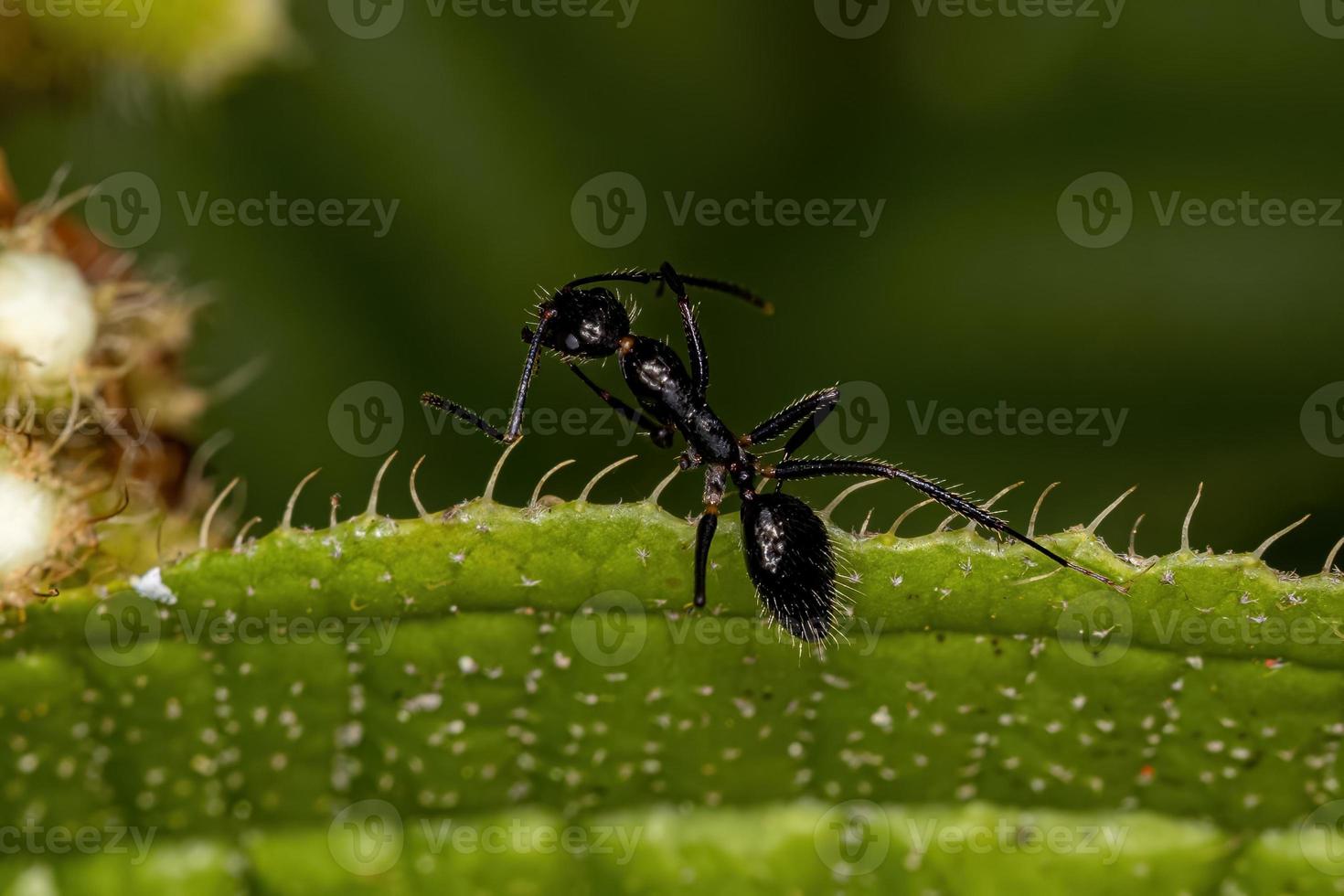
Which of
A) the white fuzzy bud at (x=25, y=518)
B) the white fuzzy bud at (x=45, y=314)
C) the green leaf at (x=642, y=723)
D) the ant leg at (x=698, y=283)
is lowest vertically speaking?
the green leaf at (x=642, y=723)

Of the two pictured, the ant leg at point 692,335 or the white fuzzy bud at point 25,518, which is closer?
the white fuzzy bud at point 25,518

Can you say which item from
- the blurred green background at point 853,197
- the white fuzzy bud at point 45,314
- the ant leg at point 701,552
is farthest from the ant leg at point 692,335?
the white fuzzy bud at point 45,314

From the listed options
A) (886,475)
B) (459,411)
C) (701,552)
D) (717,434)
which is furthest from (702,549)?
(717,434)

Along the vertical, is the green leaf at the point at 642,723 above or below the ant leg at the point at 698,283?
below

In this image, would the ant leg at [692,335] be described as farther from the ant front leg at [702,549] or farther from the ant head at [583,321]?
the ant front leg at [702,549]

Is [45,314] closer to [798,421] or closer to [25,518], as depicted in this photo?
[25,518]

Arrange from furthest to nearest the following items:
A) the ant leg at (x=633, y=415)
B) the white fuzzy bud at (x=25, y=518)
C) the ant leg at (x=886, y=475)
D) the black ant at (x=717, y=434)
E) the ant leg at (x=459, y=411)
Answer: the ant leg at (x=633, y=415) → the ant leg at (x=459, y=411) → the ant leg at (x=886, y=475) → the black ant at (x=717, y=434) → the white fuzzy bud at (x=25, y=518)

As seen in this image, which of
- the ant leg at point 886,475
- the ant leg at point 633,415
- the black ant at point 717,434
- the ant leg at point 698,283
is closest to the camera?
the black ant at point 717,434

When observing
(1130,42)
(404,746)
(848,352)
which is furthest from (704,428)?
(404,746)
